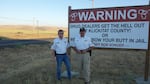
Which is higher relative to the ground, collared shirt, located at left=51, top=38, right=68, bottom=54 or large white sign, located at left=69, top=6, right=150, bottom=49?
large white sign, located at left=69, top=6, right=150, bottom=49

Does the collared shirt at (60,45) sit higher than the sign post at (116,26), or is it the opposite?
the sign post at (116,26)

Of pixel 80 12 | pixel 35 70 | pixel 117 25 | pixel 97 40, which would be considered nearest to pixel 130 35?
pixel 117 25

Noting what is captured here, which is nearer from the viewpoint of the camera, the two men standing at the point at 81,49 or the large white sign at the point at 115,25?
the two men standing at the point at 81,49

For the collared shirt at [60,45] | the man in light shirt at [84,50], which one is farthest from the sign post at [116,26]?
the collared shirt at [60,45]

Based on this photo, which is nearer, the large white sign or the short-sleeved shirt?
the short-sleeved shirt

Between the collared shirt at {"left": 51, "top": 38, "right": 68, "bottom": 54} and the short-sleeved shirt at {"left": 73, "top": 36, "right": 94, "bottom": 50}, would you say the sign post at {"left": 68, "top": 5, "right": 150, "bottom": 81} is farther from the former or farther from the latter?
the collared shirt at {"left": 51, "top": 38, "right": 68, "bottom": 54}

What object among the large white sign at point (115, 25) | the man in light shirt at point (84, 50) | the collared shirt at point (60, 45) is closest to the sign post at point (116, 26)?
the large white sign at point (115, 25)

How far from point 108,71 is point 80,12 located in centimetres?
275

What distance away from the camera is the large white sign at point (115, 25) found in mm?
10039

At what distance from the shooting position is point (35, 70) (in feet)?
39.9

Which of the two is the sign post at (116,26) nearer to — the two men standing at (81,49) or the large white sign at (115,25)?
the large white sign at (115,25)

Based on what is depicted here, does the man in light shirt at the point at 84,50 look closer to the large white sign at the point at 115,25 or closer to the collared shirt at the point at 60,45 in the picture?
the collared shirt at the point at 60,45

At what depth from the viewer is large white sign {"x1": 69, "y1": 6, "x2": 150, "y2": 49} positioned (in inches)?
395

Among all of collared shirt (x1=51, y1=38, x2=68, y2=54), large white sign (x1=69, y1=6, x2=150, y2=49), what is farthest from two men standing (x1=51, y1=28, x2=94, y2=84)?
large white sign (x1=69, y1=6, x2=150, y2=49)
